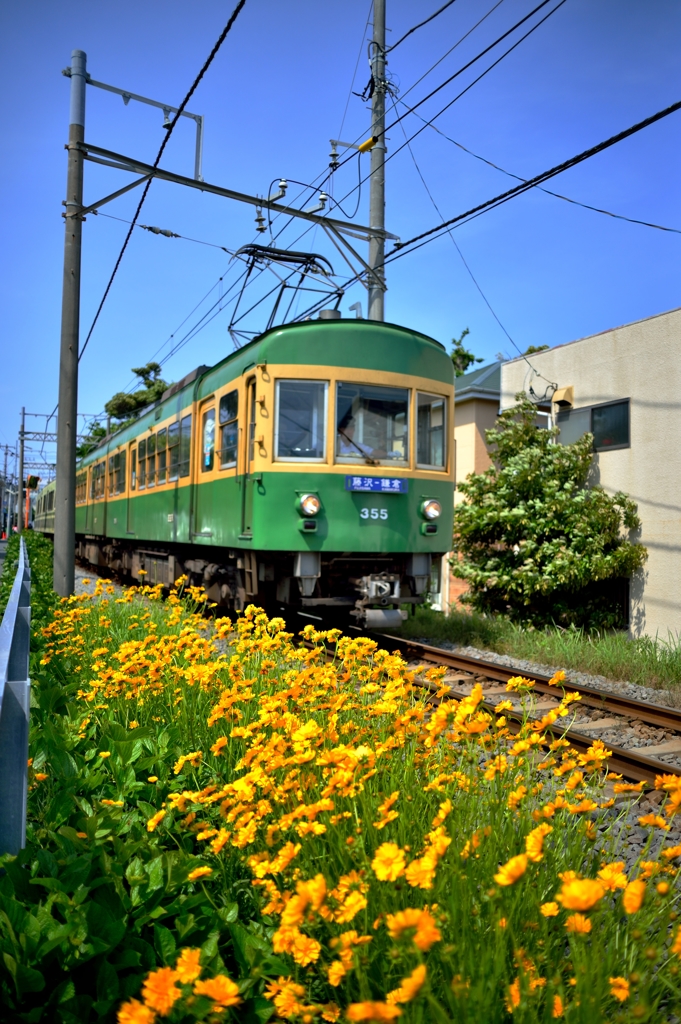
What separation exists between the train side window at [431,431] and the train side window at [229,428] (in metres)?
1.99

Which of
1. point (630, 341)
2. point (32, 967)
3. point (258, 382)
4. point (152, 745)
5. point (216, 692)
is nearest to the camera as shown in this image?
point (32, 967)

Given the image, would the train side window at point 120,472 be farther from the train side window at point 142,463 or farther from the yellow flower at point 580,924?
the yellow flower at point 580,924

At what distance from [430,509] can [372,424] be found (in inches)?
43.5

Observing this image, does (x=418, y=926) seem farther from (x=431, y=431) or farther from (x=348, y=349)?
(x=431, y=431)

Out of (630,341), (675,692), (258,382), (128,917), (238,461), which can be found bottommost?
(675,692)

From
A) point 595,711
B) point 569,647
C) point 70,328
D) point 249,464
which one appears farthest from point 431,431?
point 70,328

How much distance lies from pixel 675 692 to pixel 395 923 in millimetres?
6327

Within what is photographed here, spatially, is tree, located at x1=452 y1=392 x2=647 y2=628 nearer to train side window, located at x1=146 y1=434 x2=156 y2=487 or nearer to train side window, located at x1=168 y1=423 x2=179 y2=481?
train side window, located at x1=168 y1=423 x2=179 y2=481

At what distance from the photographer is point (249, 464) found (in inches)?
319

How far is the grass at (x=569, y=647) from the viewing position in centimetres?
754

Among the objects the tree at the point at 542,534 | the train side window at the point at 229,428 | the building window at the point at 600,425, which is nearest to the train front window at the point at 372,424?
the train side window at the point at 229,428

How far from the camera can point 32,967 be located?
1.72 meters

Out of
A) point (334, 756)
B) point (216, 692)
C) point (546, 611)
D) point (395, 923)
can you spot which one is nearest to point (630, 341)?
point (546, 611)

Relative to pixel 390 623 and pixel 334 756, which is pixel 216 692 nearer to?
pixel 334 756
